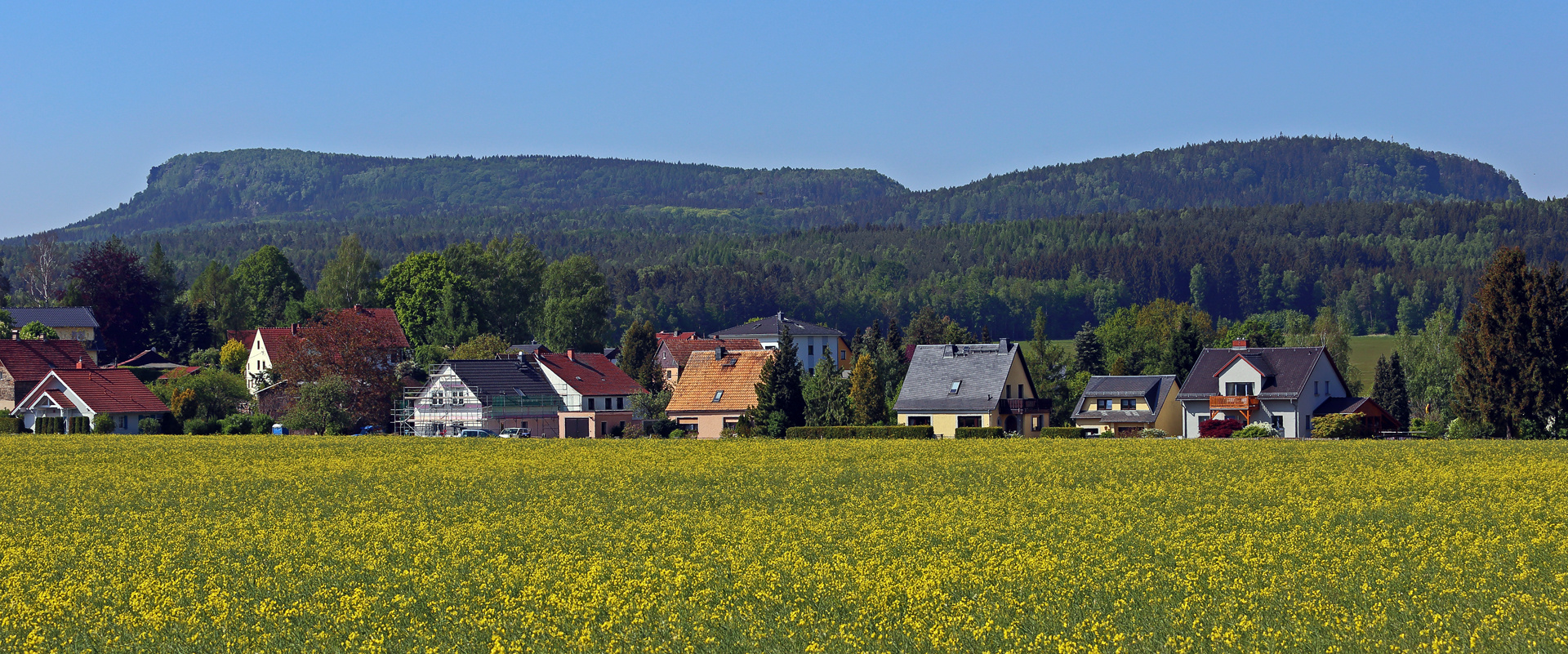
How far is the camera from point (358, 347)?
87.6 meters

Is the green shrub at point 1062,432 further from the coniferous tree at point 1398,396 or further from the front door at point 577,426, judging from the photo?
the front door at point 577,426

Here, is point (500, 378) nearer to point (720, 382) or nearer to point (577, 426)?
point (577, 426)

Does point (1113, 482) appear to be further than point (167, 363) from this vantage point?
No

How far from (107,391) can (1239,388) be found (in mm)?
65666

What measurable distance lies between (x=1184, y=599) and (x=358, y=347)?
7817 cm

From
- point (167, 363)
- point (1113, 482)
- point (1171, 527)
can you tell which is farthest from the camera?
point (167, 363)

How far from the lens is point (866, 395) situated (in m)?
78.4

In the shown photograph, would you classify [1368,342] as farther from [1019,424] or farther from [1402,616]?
[1402,616]

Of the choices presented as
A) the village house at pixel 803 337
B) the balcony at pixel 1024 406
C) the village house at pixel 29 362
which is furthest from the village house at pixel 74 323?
the balcony at pixel 1024 406

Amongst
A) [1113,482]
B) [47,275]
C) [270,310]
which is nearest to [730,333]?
[270,310]

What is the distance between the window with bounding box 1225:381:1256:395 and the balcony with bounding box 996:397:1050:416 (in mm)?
10442

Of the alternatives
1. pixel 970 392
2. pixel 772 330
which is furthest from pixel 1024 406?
pixel 772 330

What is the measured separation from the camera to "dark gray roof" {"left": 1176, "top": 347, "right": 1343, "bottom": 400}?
8144cm

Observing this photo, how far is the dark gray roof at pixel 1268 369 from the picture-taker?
81438 millimetres
